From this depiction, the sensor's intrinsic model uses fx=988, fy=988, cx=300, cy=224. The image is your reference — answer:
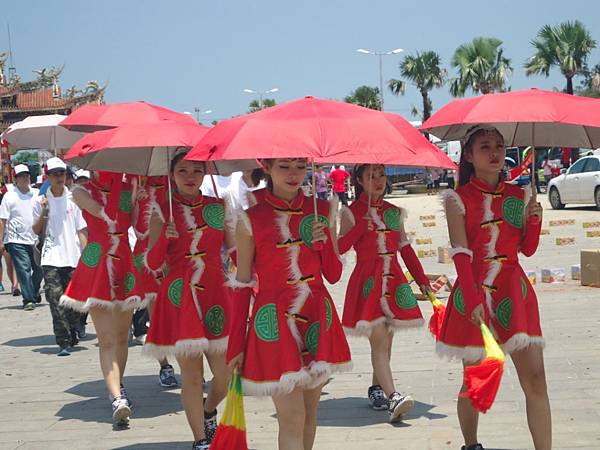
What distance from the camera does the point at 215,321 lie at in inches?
247

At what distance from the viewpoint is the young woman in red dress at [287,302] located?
190 inches

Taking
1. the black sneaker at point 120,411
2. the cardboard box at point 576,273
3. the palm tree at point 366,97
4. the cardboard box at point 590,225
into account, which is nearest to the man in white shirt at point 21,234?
the cardboard box at point 576,273

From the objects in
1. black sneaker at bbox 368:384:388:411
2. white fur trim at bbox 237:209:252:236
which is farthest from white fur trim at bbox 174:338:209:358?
black sneaker at bbox 368:384:388:411

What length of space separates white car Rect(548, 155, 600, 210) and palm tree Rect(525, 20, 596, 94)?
23.3m

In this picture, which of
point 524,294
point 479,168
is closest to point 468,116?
point 479,168

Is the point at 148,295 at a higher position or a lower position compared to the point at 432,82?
lower

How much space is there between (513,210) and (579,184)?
23.5 meters

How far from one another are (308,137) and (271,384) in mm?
1219

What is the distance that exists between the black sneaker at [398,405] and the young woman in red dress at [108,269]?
1.99 metres

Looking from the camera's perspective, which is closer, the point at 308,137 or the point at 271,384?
the point at 308,137

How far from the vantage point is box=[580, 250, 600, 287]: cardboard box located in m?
12.3

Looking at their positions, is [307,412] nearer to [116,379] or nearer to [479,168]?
[479,168]

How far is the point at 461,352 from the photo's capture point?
17.6ft

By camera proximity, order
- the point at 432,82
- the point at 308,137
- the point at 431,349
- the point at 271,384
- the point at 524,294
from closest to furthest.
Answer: the point at 308,137 → the point at 271,384 → the point at 524,294 → the point at 431,349 → the point at 432,82
